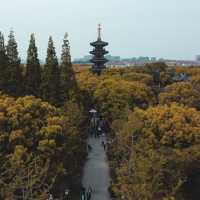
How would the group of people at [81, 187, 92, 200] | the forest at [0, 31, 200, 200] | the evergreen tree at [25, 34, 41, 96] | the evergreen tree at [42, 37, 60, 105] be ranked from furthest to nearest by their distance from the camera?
the evergreen tree at [25, 34, 41, 96] → the evergreen tree at [42, 37, 60, 105] → the group of people at [81, 187, 92, 200] → the forest at [0, 31, 200, 200]

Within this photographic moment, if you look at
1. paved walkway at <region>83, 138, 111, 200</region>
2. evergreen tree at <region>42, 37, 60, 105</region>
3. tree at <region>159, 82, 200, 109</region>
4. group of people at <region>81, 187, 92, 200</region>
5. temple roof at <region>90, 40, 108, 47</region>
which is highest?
temple roof at <region>90, 40, 108, 47</region>

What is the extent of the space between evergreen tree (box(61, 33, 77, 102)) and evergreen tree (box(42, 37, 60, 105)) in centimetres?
73

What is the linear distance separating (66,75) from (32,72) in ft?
10.1

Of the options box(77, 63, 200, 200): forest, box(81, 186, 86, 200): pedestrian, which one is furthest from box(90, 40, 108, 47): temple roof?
box(81, 186, 86, 200): pedestrian

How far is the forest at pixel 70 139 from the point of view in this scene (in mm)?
27031

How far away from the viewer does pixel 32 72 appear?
4747 centimetres

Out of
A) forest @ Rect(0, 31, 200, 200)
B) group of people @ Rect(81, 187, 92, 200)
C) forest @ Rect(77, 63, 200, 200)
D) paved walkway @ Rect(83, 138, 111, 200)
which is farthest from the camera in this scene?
paved walkway @ Rect(83, 138, 111, 200)

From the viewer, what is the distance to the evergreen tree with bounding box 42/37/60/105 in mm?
45906

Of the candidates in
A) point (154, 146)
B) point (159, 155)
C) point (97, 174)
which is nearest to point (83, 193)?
point (154, 146)

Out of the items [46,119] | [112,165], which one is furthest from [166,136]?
[46,119]

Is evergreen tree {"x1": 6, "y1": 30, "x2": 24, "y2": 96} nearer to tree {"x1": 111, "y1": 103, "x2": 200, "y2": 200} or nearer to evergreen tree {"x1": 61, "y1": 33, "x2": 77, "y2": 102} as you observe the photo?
evergreen tree {"x1": 61, "y1": 33, "x2": 77, "y2": 102}

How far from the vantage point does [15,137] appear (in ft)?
101

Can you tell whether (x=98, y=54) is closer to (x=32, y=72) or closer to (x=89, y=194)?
(x=32, y=72)

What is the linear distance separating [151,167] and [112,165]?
11081mm
